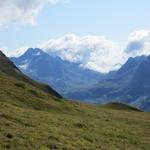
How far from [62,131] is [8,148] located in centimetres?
1080

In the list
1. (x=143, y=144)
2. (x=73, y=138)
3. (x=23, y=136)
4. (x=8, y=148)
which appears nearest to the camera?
(x=8, y=148)

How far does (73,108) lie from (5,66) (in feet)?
266

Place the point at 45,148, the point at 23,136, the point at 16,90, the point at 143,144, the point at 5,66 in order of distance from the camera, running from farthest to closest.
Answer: the point at 5,66, the point at 16,90, the point at 143,144, the point at 23,136, the point at 45,148

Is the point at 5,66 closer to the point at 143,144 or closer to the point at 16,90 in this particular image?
the point at 16,90

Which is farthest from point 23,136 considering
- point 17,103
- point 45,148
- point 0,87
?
point 0,87

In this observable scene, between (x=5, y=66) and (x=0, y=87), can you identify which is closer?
(x=0, y=87)

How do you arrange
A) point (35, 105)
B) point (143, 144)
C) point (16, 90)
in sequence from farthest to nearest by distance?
point (16, 90) < point (35, 105) < point (143, 144)

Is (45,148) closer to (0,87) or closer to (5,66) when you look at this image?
(0,87)

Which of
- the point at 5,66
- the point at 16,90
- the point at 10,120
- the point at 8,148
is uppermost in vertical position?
the point at 5,66

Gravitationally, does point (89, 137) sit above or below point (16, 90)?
below

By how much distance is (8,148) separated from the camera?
27.6 metres

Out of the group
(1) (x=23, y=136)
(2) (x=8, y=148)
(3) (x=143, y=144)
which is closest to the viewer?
(2) (x=8, y=148)

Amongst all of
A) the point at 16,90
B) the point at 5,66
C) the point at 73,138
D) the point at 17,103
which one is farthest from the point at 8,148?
the point at 5,66

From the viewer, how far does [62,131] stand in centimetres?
3788
